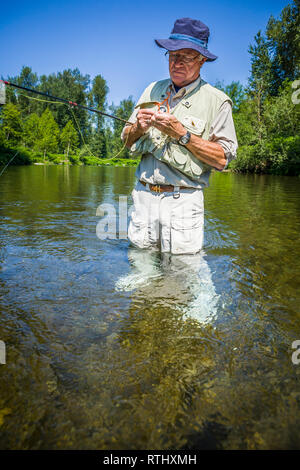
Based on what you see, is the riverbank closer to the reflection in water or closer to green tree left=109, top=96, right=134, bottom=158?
green tree left=109, top=96, right=134, bottom=158

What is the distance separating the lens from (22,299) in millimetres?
2803

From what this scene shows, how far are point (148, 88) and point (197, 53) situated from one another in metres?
→ 0.66

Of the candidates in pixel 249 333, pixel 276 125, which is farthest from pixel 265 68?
pixel 249 333

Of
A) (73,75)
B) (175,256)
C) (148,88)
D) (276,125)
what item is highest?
(73,75)

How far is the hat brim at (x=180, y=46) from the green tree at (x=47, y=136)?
54494 millimetres

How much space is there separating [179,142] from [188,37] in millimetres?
941

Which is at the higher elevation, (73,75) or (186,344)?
(73,75)

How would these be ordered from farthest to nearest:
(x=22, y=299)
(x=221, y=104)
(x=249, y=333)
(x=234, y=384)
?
(x=221, y=104)
(x=22, y=299)
(x=249, y=333)
(x=234, y=384)

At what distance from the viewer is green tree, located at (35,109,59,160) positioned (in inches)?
2109

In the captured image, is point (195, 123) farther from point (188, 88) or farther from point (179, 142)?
point (188, 88)

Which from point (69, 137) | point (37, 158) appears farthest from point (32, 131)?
point (37, 158)

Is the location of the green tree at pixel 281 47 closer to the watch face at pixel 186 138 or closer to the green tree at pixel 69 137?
the green tree at pixel 69 137

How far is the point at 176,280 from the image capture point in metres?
3.22
